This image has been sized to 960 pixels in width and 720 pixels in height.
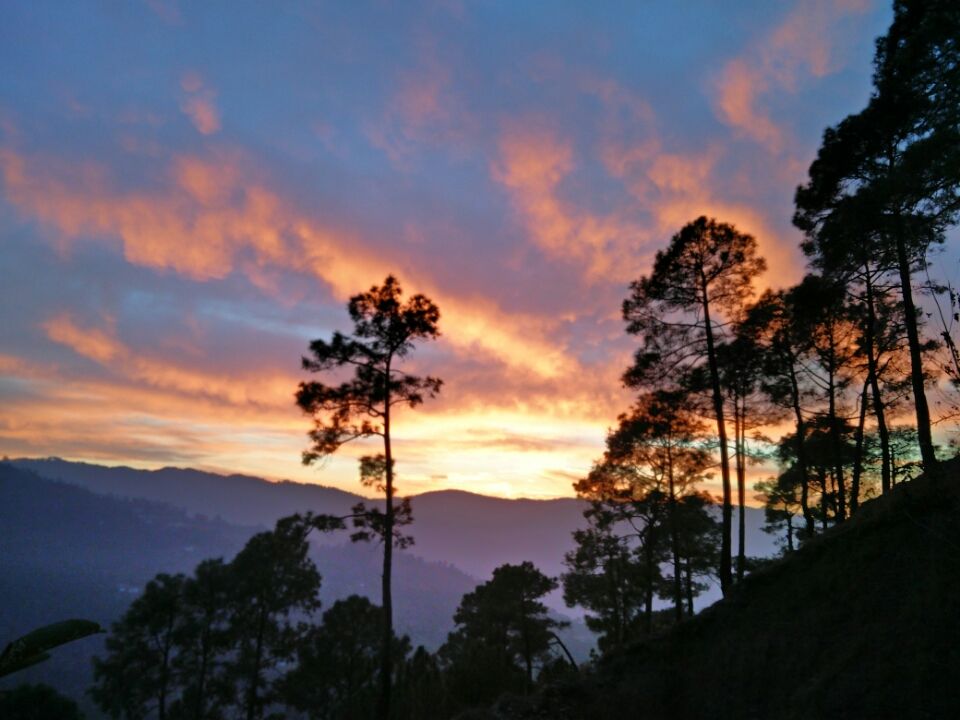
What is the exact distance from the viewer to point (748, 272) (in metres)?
15.4

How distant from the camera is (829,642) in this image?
26.7ft

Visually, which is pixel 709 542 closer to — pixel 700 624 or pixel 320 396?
pixel 700 624

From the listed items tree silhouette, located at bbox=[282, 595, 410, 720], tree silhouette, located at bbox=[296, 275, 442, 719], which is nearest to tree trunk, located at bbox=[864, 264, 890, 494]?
tree silhouette, located at bbox=[296, 275, 442, 719]

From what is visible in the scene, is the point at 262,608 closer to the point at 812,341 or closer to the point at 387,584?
the point at 387,584

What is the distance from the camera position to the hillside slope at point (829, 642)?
6598mm

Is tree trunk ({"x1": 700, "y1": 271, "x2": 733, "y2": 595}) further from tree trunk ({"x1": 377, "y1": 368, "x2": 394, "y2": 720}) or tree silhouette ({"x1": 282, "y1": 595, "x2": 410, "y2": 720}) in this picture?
tree silhouette ({"x1": 282, "y1": 595, "x2": 410, "y2": 720})

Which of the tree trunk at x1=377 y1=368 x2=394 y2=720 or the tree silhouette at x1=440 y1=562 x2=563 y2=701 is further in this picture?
the tree silhouette at x1=440 y1=562 x2=563 y2=701

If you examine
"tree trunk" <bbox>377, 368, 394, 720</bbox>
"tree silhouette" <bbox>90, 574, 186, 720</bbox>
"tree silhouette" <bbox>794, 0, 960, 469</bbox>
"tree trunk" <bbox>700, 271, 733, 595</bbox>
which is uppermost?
"tree silhouette" <bbox>794, 0, 960, 469</bbox>

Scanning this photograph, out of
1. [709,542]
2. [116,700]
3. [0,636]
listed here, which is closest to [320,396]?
[709,542]

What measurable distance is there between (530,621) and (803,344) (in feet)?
74.2

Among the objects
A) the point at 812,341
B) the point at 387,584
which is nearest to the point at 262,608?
the point at 387,584

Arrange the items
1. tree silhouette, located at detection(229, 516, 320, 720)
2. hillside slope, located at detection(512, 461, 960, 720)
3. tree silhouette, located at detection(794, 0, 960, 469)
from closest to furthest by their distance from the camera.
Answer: hillside slope, located at detection(512, 461, 960, 720), tree silhouette, located at detection(794, 0, 960, 469), tree silhouette, located at detection(229, 516, 320, 720)

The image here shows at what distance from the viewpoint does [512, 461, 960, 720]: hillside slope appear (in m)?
6.60

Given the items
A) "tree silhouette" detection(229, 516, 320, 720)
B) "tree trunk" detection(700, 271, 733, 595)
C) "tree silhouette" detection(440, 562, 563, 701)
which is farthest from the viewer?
"tree silhouette" detection(440, 562, 563, 701)
